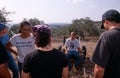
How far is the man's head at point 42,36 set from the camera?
11.9ft

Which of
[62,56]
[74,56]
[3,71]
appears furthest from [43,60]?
[74,56]

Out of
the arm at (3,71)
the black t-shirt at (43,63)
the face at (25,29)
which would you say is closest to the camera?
the arm at (3,71)

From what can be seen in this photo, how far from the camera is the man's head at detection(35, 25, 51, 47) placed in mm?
3623

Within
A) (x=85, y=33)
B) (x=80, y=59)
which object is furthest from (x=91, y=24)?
(x=80, y=59)

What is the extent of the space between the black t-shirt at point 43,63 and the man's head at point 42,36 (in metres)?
0.10

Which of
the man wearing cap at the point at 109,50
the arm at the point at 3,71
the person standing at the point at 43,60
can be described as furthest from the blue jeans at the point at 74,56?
the arm at the point at 3,71

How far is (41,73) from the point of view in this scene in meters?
3.61

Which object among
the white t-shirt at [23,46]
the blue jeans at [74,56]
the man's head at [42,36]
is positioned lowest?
the blue jeans at [74,56]

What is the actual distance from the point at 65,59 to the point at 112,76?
2.14 feet

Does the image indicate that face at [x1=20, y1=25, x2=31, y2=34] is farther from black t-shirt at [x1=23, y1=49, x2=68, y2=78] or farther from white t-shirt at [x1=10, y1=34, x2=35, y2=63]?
black t-shirt at [x1=23, y1=49, x2=68, y2=78]

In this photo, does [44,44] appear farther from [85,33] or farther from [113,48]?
[85,33]

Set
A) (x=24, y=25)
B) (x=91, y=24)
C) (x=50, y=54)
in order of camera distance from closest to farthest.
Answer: (x=50, y=54) → (x=24, y=25) → (x=91, y=24)

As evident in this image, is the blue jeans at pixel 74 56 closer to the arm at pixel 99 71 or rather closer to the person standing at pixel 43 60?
the arm at pixel 99 71

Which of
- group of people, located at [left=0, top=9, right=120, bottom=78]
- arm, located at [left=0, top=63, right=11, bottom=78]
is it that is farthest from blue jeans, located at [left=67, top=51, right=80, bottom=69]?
arm, located at [left=0, top=63, right=11, bottom=78]
